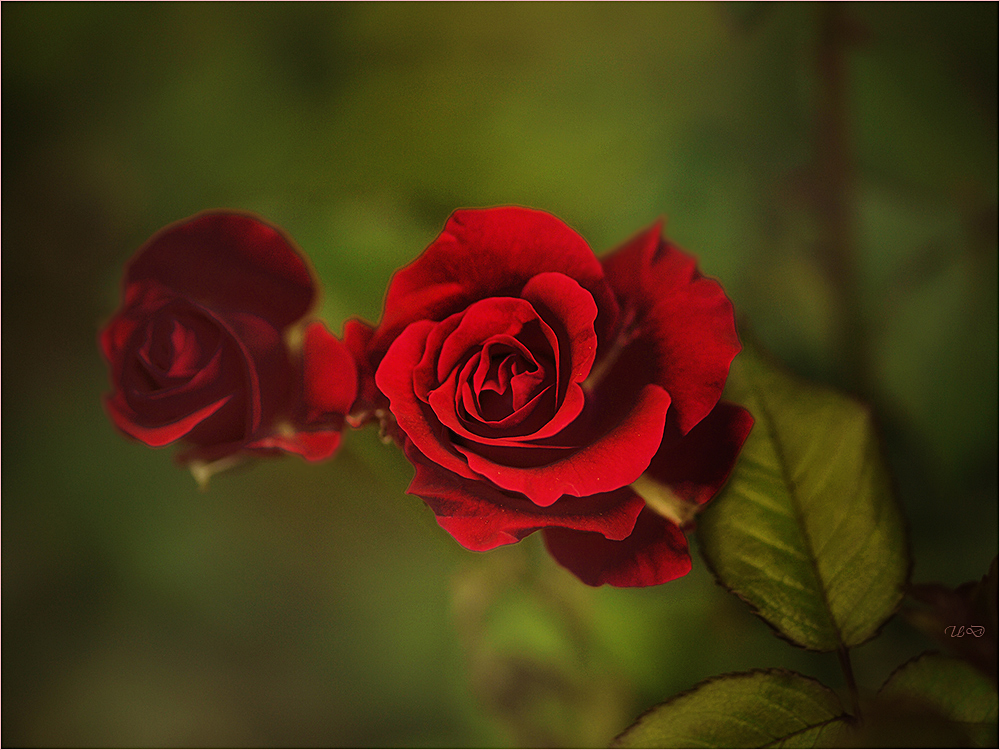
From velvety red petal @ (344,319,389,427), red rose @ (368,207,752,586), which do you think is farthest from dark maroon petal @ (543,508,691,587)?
velvety red petal @ (344,319,389,427)

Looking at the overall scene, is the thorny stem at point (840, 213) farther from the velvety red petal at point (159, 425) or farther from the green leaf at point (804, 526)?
the velvety red petal at point (159, 425)

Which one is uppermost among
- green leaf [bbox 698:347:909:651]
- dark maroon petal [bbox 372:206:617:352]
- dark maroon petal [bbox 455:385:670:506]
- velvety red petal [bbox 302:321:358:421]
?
dark maroon petal [bbox 372:206:617:352]

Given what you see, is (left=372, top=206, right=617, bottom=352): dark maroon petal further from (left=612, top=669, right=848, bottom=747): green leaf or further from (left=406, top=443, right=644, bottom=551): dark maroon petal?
(left=612, top=669, right=848, bottom=747): green leaf

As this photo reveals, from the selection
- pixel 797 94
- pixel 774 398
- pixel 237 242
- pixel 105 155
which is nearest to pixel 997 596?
pixel 774 398

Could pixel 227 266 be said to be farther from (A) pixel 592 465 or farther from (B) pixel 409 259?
(A) pixel 592 465

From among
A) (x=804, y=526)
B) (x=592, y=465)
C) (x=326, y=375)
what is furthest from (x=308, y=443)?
(x=804, y=526)

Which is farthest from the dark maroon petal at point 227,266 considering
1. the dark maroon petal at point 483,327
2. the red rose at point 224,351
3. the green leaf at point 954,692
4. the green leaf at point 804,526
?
the green leaf at point 954,692
